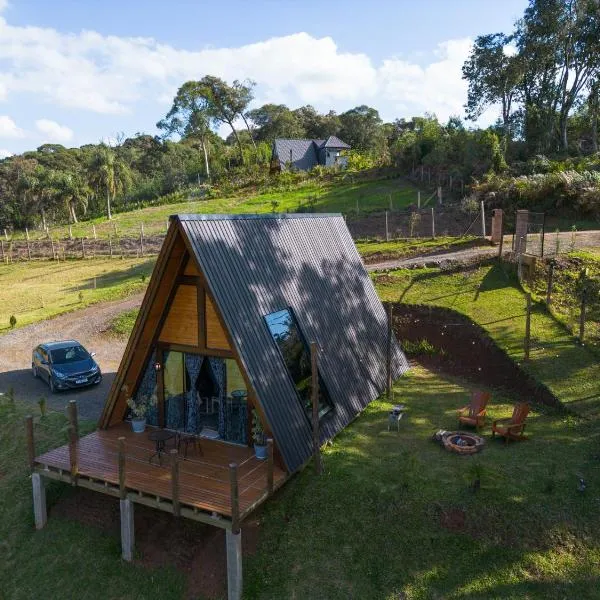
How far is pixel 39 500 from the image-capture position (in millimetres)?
11305

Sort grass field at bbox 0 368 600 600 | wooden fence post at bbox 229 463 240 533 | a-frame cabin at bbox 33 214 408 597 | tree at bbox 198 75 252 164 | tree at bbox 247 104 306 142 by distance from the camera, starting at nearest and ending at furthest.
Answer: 1. wooden fence post at bbox 229 463 240 533
2. grass field at bbox 0 368 600 600
3. a-frame cabin at bbox 33 214 408 597
4. tree at bbox 198 75 252 164
5. tree at bbox 247 104 306 142

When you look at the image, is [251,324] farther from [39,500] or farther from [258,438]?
[39,500]

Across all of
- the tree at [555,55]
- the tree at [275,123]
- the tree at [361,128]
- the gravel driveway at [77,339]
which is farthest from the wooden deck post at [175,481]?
the tree at [275,123]

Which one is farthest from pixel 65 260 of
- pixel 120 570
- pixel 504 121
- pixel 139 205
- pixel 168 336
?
pixel 504 121

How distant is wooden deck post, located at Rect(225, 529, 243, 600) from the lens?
8.82 metres

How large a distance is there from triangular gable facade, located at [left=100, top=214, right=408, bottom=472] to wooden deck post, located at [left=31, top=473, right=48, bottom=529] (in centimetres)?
200

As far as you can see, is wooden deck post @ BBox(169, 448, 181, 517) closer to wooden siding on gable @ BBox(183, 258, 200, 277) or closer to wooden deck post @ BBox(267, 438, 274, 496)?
wooden deck post @ BBox(267, 438, 274, 496)

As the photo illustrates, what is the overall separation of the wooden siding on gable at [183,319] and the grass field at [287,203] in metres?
29.2

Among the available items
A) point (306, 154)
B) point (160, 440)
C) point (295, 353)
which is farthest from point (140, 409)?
point (306, 154)

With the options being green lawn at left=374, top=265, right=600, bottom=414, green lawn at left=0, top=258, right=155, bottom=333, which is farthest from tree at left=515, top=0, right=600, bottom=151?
green lawn at left=0, top=258, right=155, bottom=333

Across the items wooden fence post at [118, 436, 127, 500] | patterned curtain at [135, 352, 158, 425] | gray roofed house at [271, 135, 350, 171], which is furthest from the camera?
gray roofed house at [271, 135, 350, 171]

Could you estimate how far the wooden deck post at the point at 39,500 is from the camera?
1123 cm

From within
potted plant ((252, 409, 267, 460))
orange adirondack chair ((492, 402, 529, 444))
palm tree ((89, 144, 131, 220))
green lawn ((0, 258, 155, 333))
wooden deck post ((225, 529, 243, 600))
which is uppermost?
palm tree ((89, 144, 131, 220))

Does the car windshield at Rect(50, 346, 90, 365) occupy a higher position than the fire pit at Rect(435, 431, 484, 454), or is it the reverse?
the car windshield at Rect(50, 346, 90, 365)
